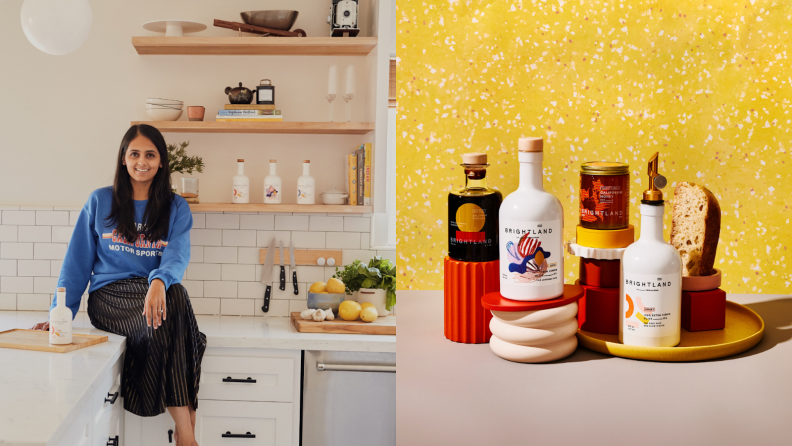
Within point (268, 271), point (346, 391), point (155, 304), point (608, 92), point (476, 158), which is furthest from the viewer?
point (268, 271)

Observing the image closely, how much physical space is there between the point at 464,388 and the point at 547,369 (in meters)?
0.12

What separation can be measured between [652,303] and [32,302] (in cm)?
292

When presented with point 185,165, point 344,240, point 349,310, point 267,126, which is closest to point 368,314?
point 349,310

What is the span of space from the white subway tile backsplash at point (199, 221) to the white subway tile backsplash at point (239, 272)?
0.71 ft

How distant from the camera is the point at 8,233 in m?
2.76

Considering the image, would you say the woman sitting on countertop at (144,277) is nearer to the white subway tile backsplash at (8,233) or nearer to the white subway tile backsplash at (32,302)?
the white subway tile backsplash at (32,302)

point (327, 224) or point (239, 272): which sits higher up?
point (327, 224)

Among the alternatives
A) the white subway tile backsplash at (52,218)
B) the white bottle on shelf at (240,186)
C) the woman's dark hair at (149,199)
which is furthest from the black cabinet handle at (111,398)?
the white subway tile backsplash at (52,218)

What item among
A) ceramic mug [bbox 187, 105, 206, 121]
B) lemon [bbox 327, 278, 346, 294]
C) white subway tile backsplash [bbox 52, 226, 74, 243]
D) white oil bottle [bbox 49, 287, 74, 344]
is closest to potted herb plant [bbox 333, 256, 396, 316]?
lemon [bbox 327, 278, 346, 294]

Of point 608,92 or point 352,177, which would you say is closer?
point 608,92

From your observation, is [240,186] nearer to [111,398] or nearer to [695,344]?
[111,398]

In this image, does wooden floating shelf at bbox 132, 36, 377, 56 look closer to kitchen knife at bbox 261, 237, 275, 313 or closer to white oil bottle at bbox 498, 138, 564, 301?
kitchen knife at bbox 261, 237, 275, 313

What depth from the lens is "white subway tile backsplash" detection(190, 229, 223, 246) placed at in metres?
2.77

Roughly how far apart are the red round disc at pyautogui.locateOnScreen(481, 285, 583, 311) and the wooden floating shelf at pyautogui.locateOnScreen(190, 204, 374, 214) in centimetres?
183
